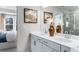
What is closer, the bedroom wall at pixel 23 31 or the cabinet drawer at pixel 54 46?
the cabinet drawer at pixel 54 46

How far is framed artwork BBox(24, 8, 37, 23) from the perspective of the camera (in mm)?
3834

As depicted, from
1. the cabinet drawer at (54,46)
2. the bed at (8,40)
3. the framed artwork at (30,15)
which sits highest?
the framed artwork at (30,15)

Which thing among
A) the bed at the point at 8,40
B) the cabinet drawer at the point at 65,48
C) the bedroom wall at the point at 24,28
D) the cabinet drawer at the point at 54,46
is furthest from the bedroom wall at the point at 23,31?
the cabinet drawer at the point at 65,48

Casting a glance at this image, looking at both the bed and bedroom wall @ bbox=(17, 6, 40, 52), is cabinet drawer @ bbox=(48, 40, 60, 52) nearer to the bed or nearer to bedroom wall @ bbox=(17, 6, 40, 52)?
bedroom wall @ bbox=(17, 6, 40, 52)

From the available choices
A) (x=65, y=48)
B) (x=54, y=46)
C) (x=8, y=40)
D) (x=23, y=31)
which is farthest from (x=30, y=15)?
(x=65, y=48)

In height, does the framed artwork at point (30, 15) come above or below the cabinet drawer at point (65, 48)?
above

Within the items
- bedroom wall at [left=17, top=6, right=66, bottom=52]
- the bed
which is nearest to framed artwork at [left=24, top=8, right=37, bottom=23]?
bedroom wall at [left=17, top=6, right=66, bottom=52]

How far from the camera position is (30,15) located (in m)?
3.91

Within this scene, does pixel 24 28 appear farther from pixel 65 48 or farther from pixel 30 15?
pixel 65 48

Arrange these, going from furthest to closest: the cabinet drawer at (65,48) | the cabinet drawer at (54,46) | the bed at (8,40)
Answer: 1. the bed at (8,40)
2. the cabinet drawer at (54,46)
3. the cabinet drawer at (65,48)

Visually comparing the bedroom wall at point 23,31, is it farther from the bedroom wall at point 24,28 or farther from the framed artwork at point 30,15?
the framed artwork at point 30,15

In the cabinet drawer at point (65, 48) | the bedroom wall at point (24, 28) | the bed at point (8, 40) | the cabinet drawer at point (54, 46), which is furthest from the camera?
the bed at point (8, 40)

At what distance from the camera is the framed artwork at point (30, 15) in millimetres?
3834

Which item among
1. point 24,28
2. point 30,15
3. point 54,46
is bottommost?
point 54,46
